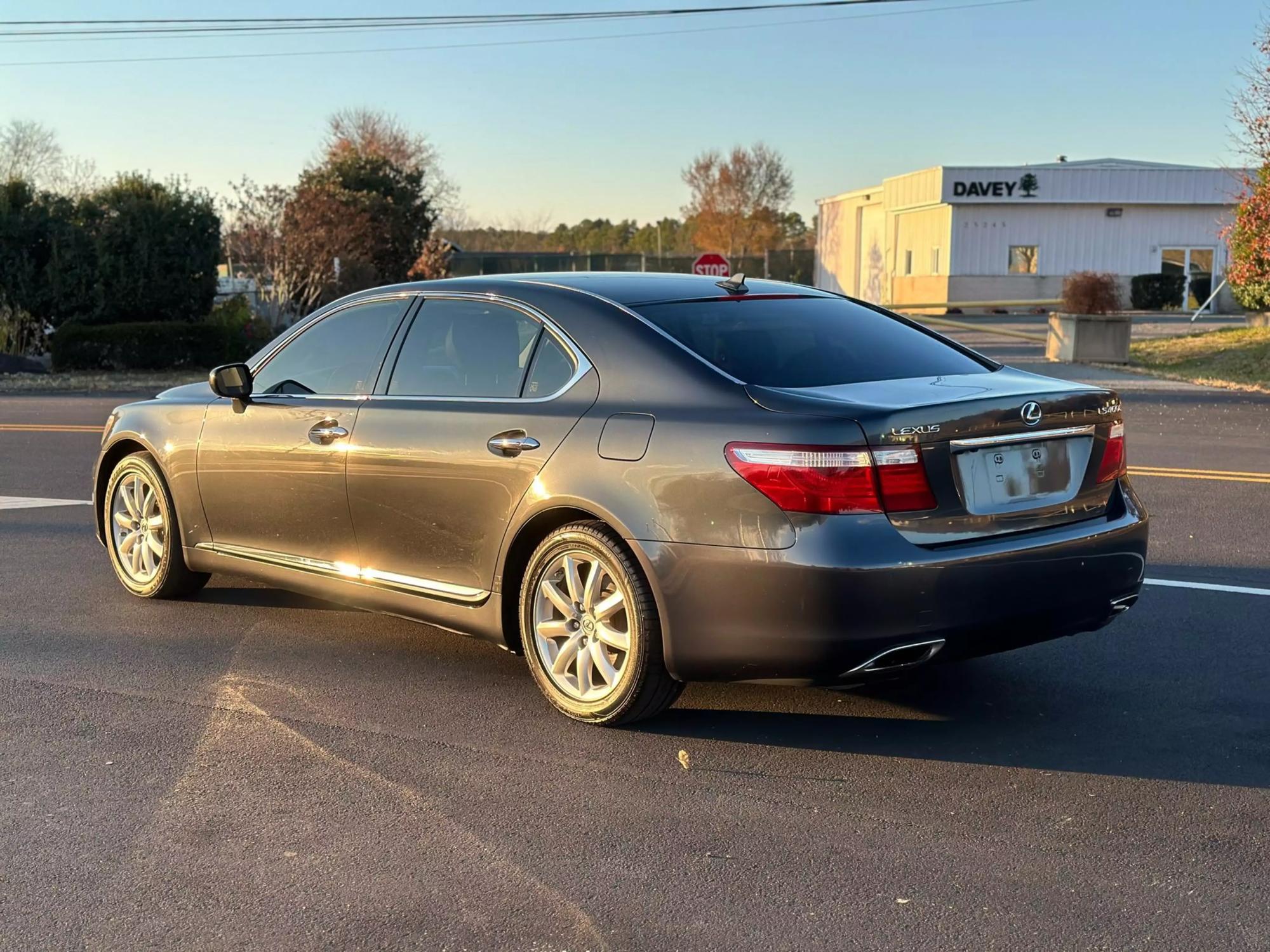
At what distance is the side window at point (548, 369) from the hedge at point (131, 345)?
764 inches

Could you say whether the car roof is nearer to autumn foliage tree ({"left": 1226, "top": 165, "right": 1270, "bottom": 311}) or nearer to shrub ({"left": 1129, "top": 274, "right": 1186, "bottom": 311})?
autumn foliage tree ({"left": 1226, "top": 165, "right": 1270, "bottom": 311})

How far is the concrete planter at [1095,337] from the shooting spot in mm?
24312

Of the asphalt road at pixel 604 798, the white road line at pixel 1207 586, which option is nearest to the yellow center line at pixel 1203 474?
the white road line at pixel 1207 586

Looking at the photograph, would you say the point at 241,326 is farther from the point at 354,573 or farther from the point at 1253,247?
the point at 354,573

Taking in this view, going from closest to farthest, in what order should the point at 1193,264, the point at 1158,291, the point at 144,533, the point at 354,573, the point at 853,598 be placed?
the point at 853,598, the point at 354,573, the point at 144,533, the point at 1158,291, the point at 1193,264

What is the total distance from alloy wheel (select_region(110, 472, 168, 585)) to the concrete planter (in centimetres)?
2041

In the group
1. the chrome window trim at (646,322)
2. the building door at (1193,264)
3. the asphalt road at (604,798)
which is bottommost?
the asphalt road at (604,798)

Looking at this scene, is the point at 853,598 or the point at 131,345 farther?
the point at 131,345

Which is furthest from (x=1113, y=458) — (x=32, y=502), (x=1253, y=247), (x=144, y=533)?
(x=1253, y=247)

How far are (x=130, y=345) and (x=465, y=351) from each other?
19747 millimetres

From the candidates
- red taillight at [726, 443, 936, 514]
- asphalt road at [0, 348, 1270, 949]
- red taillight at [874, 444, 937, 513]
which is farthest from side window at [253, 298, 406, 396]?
red taillight at [874, 444, 937, 513]

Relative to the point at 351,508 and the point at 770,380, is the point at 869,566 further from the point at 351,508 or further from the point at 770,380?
the point at 351,508

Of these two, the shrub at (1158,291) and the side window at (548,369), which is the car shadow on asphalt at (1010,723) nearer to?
the side window at (548,369)

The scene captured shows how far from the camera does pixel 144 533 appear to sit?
690 cm
